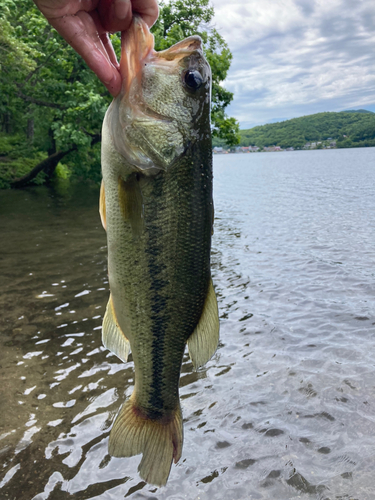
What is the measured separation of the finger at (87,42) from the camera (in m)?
2.12

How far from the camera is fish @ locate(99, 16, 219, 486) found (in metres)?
2.26

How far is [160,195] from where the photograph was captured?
2.27m

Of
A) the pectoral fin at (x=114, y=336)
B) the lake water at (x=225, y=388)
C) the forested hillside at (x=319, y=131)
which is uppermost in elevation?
the forested hillside at (x=319, y=131)

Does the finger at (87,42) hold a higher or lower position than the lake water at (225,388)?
higher

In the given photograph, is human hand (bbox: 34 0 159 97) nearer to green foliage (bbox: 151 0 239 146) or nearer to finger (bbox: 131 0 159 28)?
finger (bbox: 131 0 159 28)

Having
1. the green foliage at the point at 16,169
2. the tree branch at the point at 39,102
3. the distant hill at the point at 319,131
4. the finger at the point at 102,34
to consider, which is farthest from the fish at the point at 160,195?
the distant hill at the point at 319,131

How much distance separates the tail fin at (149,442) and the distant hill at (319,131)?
17973 centimetres

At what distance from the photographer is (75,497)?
4293 mm

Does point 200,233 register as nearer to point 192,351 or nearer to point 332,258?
point 192,351

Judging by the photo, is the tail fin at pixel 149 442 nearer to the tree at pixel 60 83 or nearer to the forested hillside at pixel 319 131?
the tree at pixel 60 83

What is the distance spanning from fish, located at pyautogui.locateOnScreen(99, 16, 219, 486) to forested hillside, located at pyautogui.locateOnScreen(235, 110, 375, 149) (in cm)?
17498

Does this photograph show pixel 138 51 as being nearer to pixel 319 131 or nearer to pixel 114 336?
pixel 114 336

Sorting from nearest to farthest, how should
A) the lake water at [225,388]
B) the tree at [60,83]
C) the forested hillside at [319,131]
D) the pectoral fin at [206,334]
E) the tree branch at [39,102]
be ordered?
the pectoral fin at [206,334], the lake water at [225,388], the tree at [60,83], the tree branch at [39,102], the forested hillside at [319,131]

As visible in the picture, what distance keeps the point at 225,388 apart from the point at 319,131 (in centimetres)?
18799
